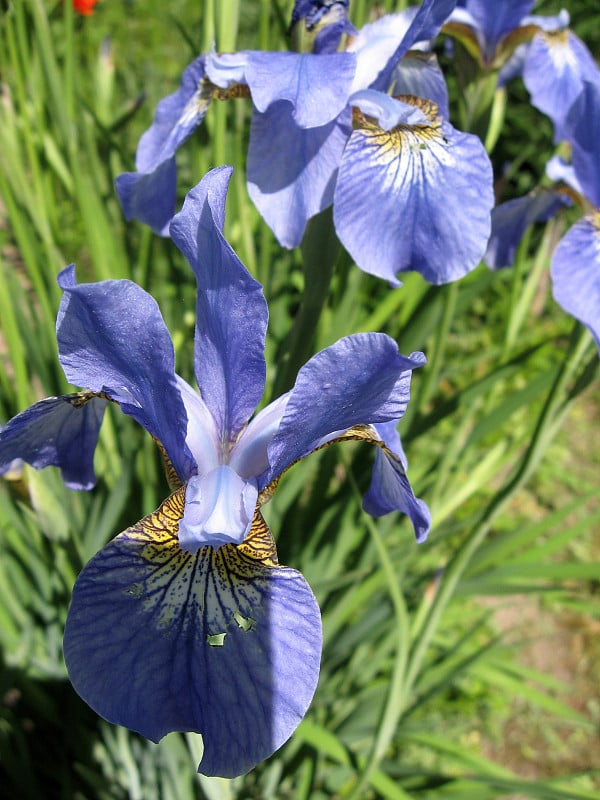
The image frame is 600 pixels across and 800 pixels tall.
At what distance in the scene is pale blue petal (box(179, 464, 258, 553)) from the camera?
0.58m

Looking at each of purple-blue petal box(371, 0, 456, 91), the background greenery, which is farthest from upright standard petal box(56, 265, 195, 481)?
purple-blue petal box(371, 0, 456, 91)

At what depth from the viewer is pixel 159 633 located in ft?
1.91

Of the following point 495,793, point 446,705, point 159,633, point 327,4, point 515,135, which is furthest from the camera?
point 515,135

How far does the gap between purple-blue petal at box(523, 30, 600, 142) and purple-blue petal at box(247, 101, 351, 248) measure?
1.60 feet

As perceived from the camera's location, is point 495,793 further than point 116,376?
Yes

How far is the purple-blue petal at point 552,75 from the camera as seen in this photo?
119 centimetres

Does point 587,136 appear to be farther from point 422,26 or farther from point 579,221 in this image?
point 422,26

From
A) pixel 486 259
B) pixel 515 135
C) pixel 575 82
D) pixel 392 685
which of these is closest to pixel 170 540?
pixel 392 685

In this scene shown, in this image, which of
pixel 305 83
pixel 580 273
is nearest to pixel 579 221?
pixel 580 273

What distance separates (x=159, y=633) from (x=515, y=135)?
2.99 metres

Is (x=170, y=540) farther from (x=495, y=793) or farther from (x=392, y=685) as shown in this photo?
(x=495, y=793)

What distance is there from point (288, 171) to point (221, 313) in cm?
31

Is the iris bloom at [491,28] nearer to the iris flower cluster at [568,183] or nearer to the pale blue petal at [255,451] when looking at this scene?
the iris flower cluster at [568,183]

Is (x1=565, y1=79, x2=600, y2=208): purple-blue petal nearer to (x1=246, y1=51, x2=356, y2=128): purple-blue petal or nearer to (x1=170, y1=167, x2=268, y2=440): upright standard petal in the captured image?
(x1=246, y1=51, x2=356, y2=128): purple-blue petal
